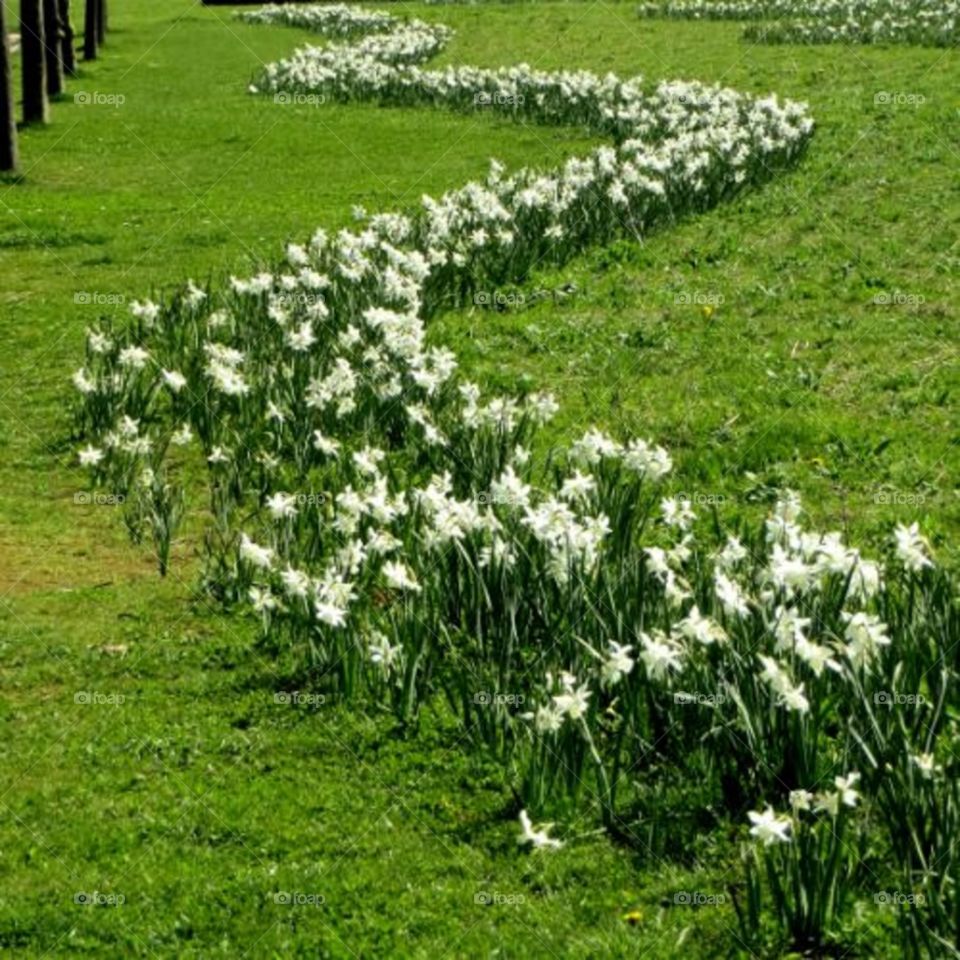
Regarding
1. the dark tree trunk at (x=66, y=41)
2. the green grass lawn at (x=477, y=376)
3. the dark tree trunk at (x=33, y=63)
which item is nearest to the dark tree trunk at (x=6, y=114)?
the green grass lawn at (x=477, y=376)

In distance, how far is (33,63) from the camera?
22.0m

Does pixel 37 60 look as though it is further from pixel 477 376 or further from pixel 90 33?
pixel 477 376

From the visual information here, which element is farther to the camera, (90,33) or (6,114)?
(90,33)

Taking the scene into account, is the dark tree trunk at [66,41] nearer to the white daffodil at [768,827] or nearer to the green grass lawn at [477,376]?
the green grass lawn at [477,376]

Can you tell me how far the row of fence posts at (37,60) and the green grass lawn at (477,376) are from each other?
905 mm

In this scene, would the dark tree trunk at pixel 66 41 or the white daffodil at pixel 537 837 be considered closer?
the white daffodil at pixel 537 837

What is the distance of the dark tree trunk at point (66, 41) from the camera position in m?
28.3

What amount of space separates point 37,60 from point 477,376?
14.6 metres

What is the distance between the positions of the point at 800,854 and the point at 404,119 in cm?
2046

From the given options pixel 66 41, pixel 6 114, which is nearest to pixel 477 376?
pixel 6 114

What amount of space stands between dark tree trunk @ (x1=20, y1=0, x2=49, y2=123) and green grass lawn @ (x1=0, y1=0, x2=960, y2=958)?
48.1 inches

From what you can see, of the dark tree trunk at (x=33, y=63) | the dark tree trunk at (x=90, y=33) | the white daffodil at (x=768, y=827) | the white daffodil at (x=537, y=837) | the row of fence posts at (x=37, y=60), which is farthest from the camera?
the dark tree trunk at (x=90, y=33)

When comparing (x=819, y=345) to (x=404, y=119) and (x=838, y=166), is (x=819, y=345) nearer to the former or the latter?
(x=838, y=166)

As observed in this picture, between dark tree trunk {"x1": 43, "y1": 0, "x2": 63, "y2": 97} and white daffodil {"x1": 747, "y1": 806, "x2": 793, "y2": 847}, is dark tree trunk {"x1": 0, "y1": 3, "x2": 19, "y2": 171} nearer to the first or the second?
dark tree trunk {"x1": 43, "y1": 0, "x2": 63, "y2": 97}
